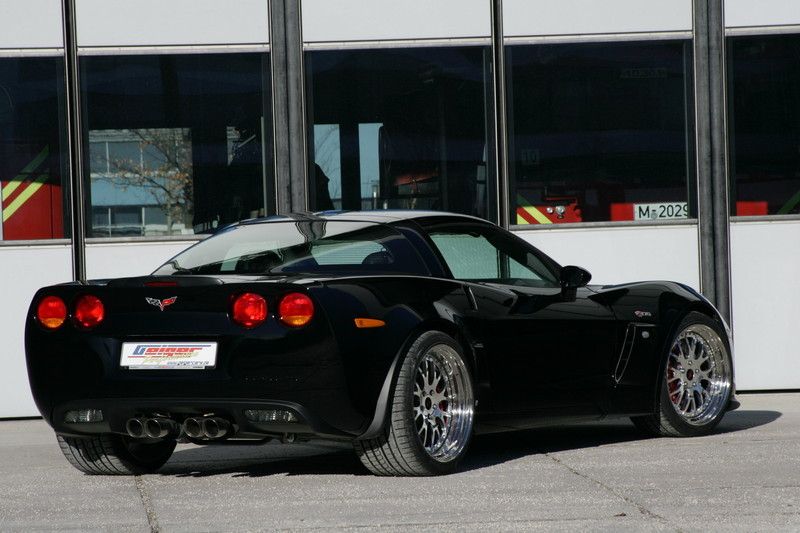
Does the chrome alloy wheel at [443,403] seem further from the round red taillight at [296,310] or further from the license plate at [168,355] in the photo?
the license plate at [168,355]

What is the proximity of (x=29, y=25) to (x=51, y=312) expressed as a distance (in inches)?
240

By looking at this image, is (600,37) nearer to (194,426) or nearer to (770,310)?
(770,310)

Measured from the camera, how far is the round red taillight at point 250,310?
6.51m

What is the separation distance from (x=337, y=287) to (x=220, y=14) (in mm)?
6511

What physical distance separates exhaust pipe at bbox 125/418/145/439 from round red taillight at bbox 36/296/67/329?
1.93ft

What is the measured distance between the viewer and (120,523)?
5793 millimetres

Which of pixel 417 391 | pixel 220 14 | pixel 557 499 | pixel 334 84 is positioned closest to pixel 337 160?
pixel 334 84

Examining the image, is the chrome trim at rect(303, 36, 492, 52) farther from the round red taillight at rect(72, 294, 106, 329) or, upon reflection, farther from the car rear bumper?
the car rear bumper

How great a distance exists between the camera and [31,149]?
12.4 m

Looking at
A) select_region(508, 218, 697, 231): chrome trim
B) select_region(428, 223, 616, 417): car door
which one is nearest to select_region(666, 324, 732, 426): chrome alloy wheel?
select_region(428, 223, 616, 417): car door

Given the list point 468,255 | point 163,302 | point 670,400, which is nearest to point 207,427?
point 163,302

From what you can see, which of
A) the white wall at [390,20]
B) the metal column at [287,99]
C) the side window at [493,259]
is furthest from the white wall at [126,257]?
the side window at [493,259]

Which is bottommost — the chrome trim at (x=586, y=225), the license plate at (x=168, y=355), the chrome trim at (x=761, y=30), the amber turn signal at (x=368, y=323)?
the license plate at (x=168, y=355)

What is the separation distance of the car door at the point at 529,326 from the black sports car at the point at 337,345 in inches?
0.4
